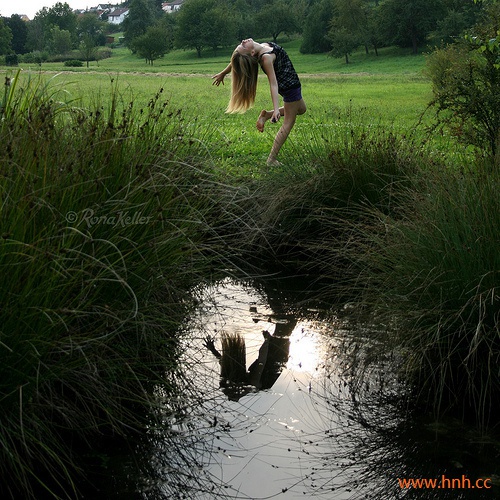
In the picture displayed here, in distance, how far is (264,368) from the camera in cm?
468

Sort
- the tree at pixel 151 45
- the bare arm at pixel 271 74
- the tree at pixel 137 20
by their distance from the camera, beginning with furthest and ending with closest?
the tree at pixel 137 20 < the tree at pixel 151 45 < the bare arm at pixel 271 74

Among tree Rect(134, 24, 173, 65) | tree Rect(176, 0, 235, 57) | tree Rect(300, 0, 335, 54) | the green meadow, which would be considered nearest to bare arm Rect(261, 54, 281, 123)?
the green meadow

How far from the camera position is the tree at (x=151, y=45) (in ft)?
293

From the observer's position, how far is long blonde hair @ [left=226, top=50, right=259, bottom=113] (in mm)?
8141

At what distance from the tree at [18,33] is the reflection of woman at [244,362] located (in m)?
111

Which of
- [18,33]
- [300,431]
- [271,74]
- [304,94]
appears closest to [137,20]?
[18,33]

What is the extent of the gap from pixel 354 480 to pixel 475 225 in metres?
1.68

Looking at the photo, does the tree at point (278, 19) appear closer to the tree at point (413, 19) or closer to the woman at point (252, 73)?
the tree at point (413, 19)

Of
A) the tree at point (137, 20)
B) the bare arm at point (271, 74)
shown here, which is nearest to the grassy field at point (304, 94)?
the bare arm at point (271, 74)

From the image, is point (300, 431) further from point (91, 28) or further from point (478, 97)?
point (91, 28)

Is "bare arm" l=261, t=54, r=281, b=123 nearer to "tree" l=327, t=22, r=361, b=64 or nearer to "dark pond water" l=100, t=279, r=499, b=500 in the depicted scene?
"dark pond water" l=100, t=279, r=499, b=500

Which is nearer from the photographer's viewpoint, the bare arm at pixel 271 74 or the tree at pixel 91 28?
the bare arm at pixel 271 74

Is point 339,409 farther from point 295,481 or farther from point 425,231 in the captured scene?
point 425,231

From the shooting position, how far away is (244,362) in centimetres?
472
